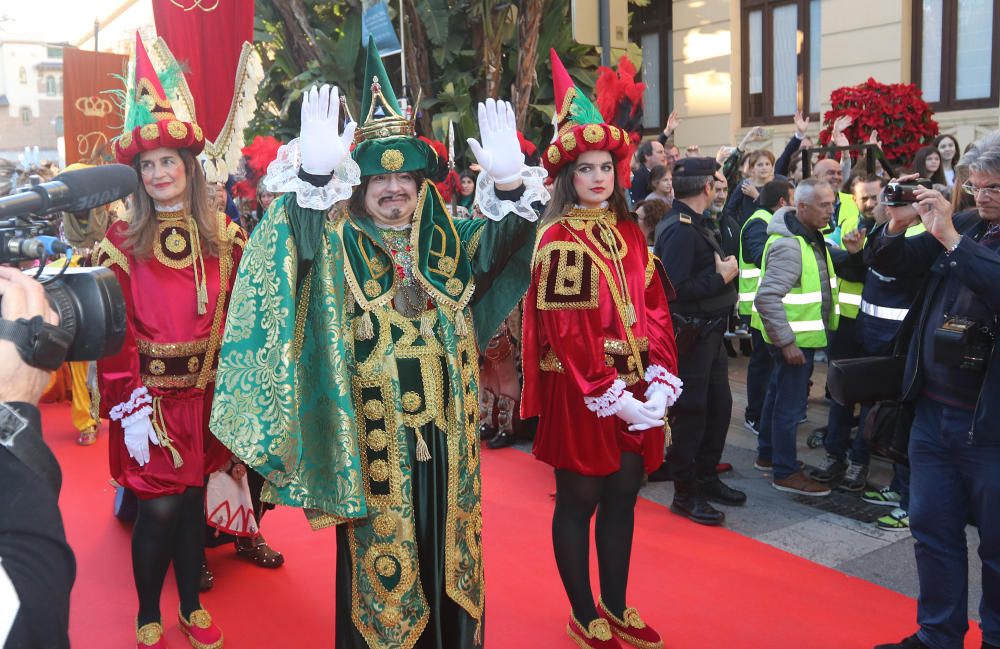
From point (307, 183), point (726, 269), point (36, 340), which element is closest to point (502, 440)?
point (726, 269)

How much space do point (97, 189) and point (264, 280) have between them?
3.67ft

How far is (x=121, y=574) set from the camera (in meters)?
4.36

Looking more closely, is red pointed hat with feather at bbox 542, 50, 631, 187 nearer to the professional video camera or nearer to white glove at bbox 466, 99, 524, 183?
white glove at bbox 466, 99, 524, 183

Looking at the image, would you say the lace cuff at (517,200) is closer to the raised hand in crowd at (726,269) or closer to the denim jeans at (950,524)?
the denim jeans at (950,524)

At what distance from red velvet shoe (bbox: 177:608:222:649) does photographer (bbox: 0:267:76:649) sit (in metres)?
2.48

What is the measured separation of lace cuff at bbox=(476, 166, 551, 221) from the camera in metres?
2.82

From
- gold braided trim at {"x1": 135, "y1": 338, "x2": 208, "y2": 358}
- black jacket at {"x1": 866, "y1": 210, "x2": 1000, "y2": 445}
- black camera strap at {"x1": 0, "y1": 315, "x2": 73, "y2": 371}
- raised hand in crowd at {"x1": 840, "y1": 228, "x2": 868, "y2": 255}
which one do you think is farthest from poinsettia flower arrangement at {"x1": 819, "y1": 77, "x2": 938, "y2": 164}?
black camera strap at {"x1": 0, "y1": 315, "x2": 73, "y2": 371}

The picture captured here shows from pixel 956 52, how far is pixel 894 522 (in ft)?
23.2

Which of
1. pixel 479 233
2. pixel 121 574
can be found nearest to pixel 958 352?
pixel 479 233

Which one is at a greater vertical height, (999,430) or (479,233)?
(479,233)

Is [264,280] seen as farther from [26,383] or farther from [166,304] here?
[26,383]

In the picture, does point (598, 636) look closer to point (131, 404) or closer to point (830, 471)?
point (131, 404)

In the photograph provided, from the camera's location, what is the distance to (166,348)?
351 cm

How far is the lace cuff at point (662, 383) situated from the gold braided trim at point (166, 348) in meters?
1.81
